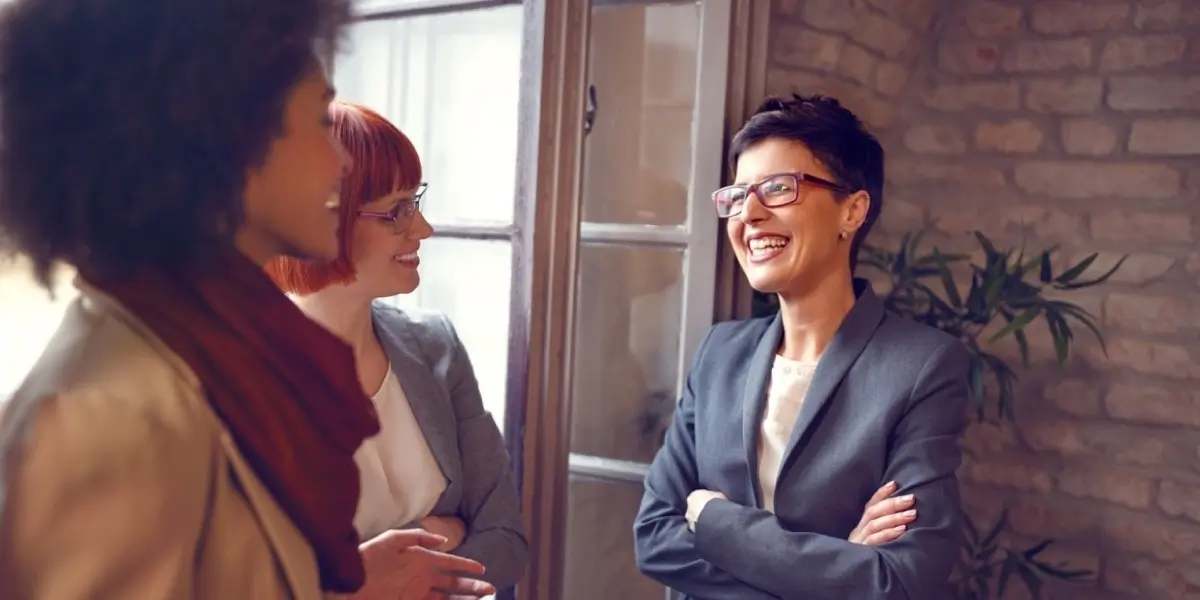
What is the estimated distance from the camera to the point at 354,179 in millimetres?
1154

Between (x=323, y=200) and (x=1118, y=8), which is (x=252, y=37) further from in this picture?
(x=1118, y=8)

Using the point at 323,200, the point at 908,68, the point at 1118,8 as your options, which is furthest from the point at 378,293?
the point at 1118,8

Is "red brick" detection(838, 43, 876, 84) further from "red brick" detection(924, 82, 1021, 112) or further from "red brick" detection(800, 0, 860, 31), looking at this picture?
"red brick" detection(924, 82, 1021, 112)

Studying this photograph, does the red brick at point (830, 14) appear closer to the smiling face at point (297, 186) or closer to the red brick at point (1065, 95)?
the red brick at point (1065, 95)

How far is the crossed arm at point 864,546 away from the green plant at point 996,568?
2.68 ft

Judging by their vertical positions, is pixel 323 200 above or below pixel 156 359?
above

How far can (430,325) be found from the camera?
4.61ft

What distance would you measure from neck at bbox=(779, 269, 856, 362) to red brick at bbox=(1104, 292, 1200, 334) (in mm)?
1004

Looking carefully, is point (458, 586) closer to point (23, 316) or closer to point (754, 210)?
point (23, 316)

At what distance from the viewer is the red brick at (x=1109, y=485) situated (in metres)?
→ 2.14

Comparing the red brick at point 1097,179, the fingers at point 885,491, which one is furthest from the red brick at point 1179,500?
the fingers at point 885,491

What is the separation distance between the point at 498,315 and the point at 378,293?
455mm

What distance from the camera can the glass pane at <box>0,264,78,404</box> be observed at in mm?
625

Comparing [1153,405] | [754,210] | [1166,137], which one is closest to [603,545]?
[754,210]
